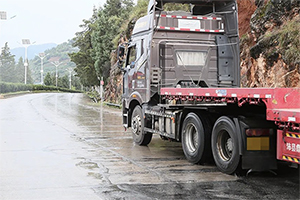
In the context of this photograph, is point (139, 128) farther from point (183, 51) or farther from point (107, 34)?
point (107, 34)

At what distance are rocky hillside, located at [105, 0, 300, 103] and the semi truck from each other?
292 centimetres

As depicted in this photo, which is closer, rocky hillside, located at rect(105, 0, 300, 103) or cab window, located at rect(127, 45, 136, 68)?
cab window, located at rect(127, 45, 136, 68)

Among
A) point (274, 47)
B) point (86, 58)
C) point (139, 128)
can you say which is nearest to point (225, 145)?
point (139, 128)

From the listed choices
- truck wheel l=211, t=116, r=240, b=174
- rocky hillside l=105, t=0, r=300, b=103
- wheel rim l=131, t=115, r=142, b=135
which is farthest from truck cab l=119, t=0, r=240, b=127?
truck wheel l=211, t=116, r=240, b=174

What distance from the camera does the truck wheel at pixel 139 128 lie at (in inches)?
479

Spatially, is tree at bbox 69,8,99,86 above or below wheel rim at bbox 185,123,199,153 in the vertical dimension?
above

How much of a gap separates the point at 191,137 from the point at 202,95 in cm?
132

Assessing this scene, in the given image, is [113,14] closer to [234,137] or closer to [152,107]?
[152,107]

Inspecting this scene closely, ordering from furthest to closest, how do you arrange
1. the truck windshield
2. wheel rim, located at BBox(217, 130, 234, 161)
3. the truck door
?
the truck door → the truck windshield → wheel rim, located at BBox(217, 130, 234, 161)

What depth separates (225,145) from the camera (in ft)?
27.7

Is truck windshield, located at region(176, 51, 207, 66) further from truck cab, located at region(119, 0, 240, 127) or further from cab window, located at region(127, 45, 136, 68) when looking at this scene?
cab window, located at region(127, 45, 136, 68)

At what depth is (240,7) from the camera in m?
22.0

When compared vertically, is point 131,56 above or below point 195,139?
above

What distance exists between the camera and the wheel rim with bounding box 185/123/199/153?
955cm
